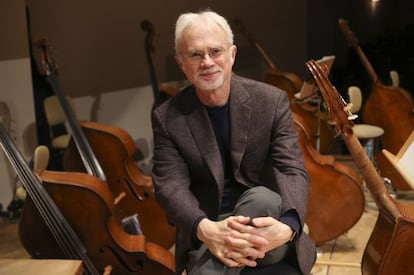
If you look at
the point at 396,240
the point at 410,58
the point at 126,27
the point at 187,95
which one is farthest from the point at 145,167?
the point at 396,240

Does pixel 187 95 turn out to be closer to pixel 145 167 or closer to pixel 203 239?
pixel 203 239

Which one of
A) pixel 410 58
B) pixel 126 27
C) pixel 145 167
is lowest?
pixel 145 167

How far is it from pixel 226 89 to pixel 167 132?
0.76ft

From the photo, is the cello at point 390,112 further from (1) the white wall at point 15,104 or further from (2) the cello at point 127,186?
(1) the white wall at point 15,104

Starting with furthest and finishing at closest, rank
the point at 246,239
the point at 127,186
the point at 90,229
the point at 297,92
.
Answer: the point at 297,92 → the point at 127,186 → the point at 90,229 → the point at 246,239

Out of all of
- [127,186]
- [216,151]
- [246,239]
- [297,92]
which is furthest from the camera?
[297,92]

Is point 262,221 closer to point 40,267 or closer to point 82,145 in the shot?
point 40,267

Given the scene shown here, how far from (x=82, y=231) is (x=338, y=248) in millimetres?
1403

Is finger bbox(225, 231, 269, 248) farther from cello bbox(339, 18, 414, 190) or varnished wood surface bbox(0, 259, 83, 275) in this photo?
cello bbox(339, 18, 414, 190)

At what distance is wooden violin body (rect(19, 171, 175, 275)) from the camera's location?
2145 mm

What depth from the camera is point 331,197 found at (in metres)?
2.70

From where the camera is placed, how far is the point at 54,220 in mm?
2070

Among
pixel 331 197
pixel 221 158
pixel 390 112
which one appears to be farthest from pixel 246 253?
pixel 390 112

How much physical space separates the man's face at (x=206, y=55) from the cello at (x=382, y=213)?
26cm
